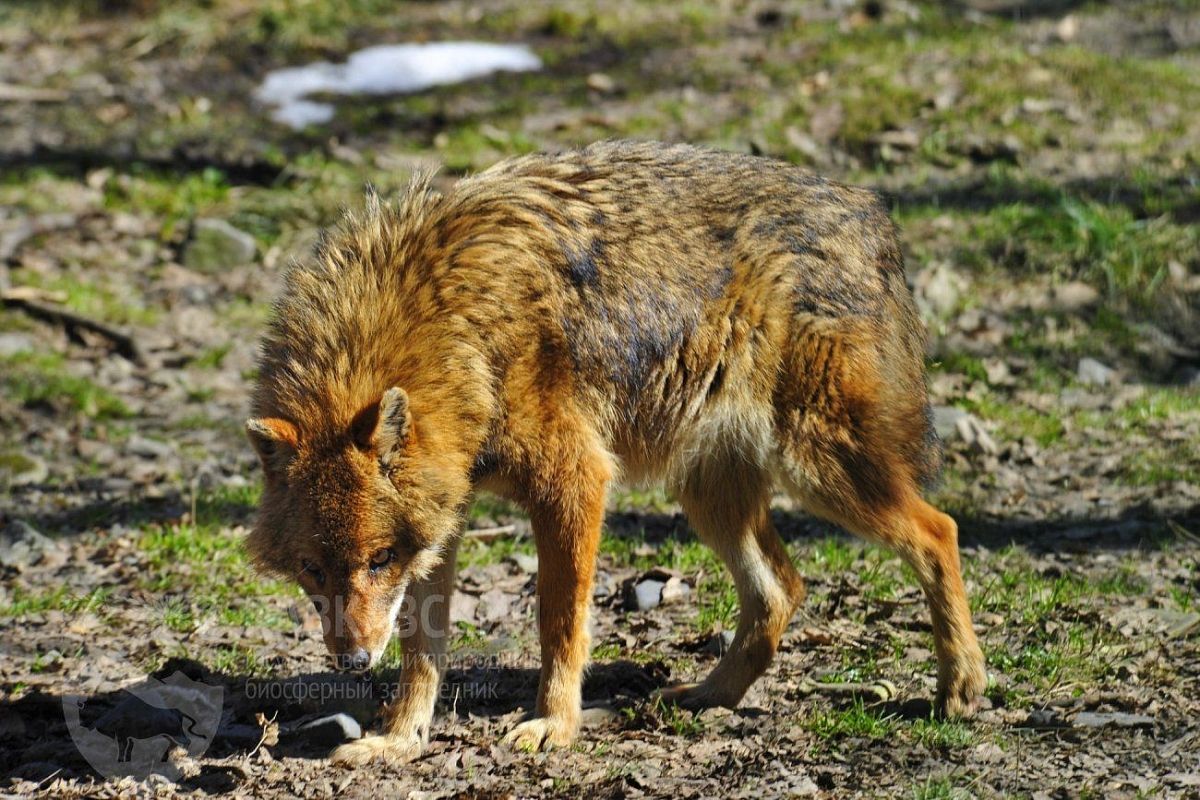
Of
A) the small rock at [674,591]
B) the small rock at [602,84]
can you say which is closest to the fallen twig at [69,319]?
the small rock at [674,591]

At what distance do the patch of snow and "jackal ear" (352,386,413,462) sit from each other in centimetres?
843

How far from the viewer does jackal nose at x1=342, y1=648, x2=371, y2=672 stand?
4910 millimetres

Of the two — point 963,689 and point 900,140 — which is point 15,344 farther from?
point 963,689

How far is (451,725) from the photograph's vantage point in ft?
18.6

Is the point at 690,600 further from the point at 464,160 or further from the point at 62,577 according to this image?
the point at 464,160

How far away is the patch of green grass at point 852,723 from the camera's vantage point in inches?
209

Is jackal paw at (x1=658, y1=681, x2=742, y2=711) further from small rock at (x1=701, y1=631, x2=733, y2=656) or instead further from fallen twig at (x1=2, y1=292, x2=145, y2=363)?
fallen twig at (x1=2, y1=292, x2=145, y2=363)

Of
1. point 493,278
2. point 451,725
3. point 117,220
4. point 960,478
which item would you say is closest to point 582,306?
point 493,278

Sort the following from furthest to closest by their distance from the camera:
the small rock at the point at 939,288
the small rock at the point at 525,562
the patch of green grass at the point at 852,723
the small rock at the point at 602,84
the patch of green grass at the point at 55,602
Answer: the small rock at the point at 602,84
the small rock at the point at 939,288
the small rock at the point at 525,562
the patch of green grass at the point at 55,602
the patch of green grass at the point at 852,723

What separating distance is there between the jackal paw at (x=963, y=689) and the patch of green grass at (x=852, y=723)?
24 cm

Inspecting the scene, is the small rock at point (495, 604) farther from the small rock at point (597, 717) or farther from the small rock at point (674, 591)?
the small rock at point (597, 717)

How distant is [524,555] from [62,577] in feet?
7.88

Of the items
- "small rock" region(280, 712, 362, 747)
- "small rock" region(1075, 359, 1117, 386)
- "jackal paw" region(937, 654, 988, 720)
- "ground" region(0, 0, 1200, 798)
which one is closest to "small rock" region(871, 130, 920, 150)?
"ground" region(0, 0, 1200, 798)

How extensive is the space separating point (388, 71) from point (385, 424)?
30.2 feet
